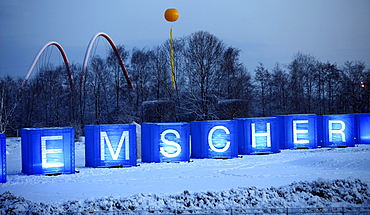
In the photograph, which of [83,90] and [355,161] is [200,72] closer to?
[83,90]

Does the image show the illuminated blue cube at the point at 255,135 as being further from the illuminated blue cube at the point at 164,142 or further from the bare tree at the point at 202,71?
the bare tree at the point at 202,71

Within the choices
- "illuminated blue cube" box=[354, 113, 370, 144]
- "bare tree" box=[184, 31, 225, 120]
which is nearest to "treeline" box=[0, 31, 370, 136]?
"bare tree" box=[184, 31, 225, 120]

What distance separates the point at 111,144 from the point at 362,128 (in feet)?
53.7

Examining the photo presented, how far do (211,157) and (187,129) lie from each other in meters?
1.97

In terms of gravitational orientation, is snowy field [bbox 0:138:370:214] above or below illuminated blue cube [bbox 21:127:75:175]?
below

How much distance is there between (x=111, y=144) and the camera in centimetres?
1969

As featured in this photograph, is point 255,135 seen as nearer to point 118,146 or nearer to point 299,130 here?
point 299,130

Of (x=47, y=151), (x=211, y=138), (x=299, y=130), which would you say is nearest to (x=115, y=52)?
(x=299, y=130)

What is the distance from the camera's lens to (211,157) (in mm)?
22391

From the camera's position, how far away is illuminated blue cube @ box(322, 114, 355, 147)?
27125 mm

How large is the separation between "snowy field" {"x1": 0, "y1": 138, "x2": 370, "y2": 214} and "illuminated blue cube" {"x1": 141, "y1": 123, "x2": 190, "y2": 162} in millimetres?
650

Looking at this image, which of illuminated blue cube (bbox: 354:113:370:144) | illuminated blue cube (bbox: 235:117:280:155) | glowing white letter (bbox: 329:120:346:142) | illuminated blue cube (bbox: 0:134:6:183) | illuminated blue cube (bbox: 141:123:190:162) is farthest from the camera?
illuminated blue cube (bbox: 354:113:370:144)

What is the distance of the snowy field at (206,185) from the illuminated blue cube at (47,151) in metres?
0.62

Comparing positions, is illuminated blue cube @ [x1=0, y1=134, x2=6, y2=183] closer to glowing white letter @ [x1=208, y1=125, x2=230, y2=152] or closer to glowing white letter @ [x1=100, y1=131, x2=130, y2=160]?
glowing white letter @ [x1=100, y1=131, x2=130, y2=160]
